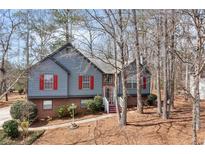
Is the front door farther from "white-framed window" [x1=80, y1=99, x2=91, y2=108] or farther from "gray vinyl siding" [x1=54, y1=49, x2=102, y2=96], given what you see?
"white-framed window" [x1=80, y1=99, x2=91, y2=108]

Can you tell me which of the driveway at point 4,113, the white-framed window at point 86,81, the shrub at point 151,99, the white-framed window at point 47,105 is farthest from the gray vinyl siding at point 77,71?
the driveway at point 4,113

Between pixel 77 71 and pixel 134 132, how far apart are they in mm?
3496

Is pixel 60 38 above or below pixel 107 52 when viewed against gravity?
above

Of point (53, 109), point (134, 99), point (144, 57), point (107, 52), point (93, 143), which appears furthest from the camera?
point (134, 99)

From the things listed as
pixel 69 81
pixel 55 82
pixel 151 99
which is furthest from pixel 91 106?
pixel 151 99

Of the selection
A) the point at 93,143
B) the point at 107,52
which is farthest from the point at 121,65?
the point at 93,143

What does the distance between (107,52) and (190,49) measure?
2079 millimetres

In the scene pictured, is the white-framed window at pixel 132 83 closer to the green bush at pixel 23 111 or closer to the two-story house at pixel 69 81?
the two-story house at pixel 69 81

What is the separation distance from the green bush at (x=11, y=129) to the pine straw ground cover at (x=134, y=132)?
2.52 ft

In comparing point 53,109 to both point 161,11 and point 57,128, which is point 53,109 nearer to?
→ point 57,128

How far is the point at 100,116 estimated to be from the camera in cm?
808

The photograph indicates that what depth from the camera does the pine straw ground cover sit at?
597cm

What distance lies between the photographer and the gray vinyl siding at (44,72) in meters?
8.34

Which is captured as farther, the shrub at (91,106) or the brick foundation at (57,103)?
the shrub at (91,106)
